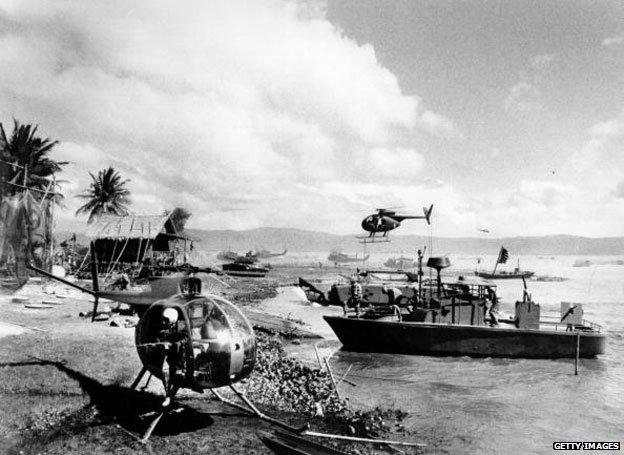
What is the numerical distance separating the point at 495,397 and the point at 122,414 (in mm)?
10231

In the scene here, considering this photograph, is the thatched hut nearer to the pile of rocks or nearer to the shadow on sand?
the pile of rocks

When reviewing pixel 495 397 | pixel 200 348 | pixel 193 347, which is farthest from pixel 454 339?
pixel 193 347

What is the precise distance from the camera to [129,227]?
115 ft

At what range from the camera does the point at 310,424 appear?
832 centimetres

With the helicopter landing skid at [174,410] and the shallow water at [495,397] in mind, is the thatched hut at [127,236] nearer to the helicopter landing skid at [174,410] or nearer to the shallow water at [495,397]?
the shallow water at [495,397]

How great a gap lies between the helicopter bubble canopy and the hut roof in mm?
27827

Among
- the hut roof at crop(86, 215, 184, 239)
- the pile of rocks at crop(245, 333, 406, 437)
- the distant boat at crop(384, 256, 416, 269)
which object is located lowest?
the pile of rocks at crop(245, 333, 406, 437)

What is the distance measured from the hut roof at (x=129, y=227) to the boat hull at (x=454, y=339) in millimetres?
21998

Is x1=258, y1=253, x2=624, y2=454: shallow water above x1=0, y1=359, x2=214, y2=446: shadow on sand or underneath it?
underneath

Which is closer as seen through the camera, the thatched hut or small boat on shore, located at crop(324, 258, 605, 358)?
small boat on shore, located at crop(324, 258, 605, 358)

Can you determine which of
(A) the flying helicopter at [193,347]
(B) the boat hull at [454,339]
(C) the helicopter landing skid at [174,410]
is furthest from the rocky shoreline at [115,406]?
(B) the boat hull at [454,339]

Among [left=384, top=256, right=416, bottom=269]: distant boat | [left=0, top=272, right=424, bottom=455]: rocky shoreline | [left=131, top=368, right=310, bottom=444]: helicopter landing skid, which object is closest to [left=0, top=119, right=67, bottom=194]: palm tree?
[left=0, top=272, right=424, bottom=455]: rocky shoreline

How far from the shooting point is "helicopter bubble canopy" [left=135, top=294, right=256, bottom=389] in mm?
7156

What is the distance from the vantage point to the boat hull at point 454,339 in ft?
54.4
